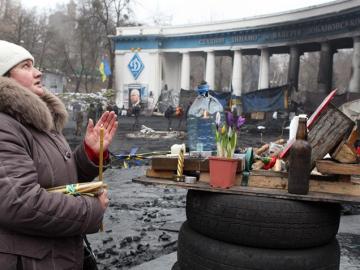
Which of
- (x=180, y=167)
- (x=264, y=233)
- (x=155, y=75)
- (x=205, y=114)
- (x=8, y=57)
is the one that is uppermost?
(x=155, y=75)

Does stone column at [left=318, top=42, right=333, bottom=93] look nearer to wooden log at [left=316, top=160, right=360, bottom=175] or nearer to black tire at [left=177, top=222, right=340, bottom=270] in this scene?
black tire at [left=177, top=222, right=340, bottom=270]

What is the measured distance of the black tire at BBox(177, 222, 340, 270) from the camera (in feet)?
9.78

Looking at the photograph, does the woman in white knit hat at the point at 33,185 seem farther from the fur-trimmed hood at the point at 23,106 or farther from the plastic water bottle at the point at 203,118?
the plastic water bottle at the point at 203,118

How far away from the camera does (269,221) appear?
114 inches

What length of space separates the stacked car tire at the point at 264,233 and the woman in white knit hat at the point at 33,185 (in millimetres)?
991

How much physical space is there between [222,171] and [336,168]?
704 millimetres

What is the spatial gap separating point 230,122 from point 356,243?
10.8ft

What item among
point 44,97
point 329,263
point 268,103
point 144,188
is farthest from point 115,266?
point 268,103

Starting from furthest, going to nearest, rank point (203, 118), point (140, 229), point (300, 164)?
1. point (140, 229)
2. point (203, 118)
3. point (300, 164)

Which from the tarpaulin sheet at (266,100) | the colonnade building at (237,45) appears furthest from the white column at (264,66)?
the tarpaulin sheet at (266,100)

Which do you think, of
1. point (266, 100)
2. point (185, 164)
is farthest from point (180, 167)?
point (266, 100)

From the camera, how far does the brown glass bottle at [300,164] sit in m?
2.77

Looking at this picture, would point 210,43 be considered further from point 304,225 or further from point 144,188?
point 304,225

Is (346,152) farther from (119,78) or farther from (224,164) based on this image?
(119,78)
